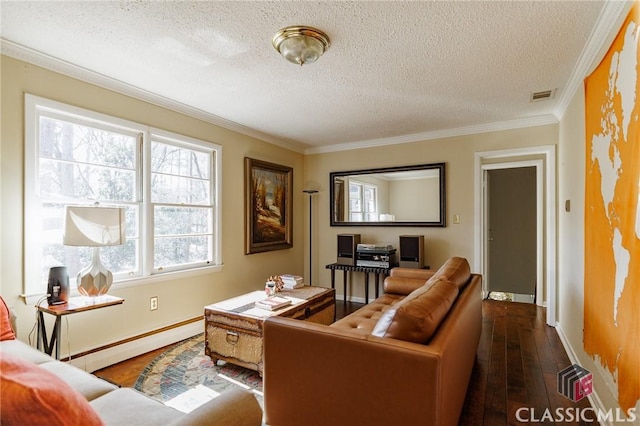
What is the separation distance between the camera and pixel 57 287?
7.07 feet

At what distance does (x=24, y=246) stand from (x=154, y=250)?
0.96 metres

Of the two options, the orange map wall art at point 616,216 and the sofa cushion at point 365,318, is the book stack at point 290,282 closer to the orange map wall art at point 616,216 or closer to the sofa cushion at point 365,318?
the sofa cushion at point 365,318

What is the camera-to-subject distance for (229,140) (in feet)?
12.7

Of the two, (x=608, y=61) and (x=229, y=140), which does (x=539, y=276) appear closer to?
(x=608, y=61)

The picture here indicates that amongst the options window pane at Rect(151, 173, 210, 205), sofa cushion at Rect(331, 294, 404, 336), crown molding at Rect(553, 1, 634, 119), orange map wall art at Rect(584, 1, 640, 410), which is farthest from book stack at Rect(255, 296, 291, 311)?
crown molding at Rect(553, 1, 634, 119)

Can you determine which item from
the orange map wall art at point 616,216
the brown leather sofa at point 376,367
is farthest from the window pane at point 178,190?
the orange map wall art at point 616,216

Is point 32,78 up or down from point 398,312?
up

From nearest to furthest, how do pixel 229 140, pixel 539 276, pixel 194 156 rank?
pixel 194 156 < pixel 229 140 < pixel 539 276

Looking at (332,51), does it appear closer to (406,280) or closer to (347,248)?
(406,280)

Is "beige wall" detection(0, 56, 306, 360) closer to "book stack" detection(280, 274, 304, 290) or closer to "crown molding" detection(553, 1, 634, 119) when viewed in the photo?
"book stack" detection(280, 274, 304, 290)

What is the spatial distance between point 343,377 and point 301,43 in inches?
75.6

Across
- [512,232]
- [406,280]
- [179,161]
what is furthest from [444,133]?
[179,161]

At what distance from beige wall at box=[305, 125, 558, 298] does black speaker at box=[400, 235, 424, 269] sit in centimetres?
26

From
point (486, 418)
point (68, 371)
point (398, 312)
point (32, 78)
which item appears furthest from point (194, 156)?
point (486, 418)
